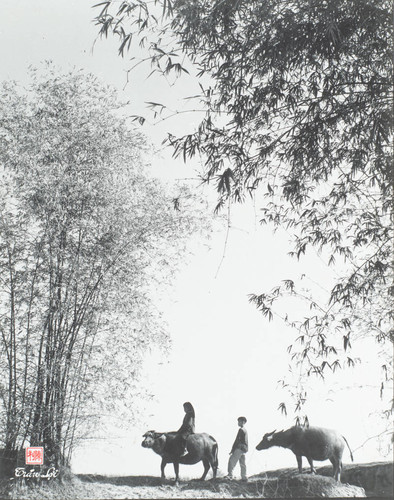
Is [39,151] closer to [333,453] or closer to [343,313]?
[343,313]

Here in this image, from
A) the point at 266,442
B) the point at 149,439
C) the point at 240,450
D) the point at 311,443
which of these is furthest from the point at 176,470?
the point at 311,443

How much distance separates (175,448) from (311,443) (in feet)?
5.04

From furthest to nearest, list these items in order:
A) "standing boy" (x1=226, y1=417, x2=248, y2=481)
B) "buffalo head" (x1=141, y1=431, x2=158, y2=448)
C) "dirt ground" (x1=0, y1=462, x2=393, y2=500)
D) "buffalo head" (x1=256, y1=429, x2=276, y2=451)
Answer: "buffalo head" (x1=256, y1=429, x2=276, y2=451) → "buffalo head" (x1=141, y1=431, x2=158, y2=448) → "standing boy" (x1=226, y1=417, x2=248, y2=481) → "dirt ground" (x1=0, y1=462, x2=393, y2=500)

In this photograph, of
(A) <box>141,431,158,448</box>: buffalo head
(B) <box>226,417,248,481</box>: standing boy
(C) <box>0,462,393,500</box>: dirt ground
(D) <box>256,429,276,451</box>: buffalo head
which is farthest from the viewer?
(D) <box>256,429,276,451</box>: buffalo head

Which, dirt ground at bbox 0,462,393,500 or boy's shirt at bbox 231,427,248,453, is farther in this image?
boy's shirt at bbox 231,427,248,453

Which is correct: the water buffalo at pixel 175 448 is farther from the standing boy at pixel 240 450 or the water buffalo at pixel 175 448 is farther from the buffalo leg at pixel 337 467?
the buffalo leg at pixel 337 467

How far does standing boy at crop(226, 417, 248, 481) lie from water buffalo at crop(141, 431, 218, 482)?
19 cm

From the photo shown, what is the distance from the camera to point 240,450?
626cm

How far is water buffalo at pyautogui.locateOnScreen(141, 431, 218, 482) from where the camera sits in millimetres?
6297

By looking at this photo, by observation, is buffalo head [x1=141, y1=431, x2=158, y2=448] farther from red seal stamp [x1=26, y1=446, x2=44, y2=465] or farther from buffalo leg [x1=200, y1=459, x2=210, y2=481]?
red seal stamp [x1=26, y1=446, x2=44, y2=465]

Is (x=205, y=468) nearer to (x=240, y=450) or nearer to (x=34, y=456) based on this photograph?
(x=240, y=450)

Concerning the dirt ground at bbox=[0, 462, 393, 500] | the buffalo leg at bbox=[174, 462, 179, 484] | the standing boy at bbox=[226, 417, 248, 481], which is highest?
the standing boy at bbox=[226, 417, 248, 481]

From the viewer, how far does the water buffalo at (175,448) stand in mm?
6297

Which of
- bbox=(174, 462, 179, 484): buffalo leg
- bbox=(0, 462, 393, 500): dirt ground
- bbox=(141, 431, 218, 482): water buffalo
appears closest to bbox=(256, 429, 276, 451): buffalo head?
bbox=(0, 462, 393, 500): dirt ground
